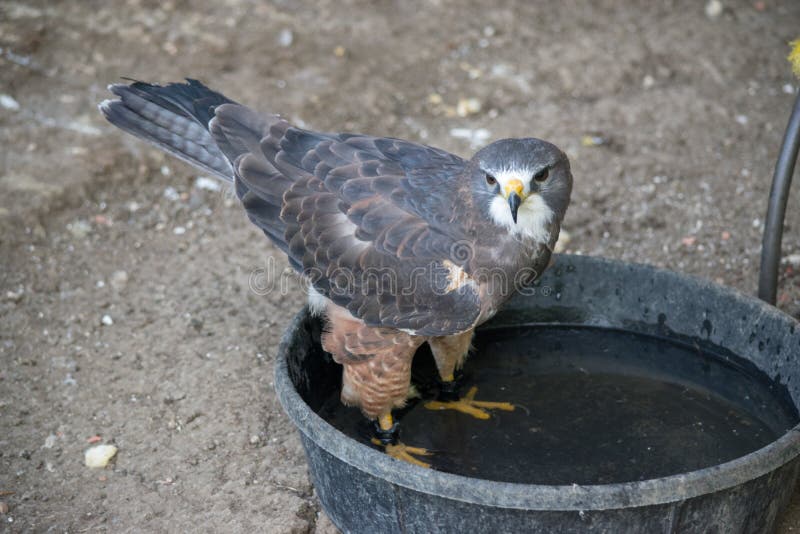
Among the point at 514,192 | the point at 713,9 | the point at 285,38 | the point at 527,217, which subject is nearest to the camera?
the point at 514,192

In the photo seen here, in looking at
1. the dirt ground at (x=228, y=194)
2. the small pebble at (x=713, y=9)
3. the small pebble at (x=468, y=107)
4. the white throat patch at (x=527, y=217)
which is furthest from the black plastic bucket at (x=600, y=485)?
the small pebble at (x=713, y=9)

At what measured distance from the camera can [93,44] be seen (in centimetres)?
700

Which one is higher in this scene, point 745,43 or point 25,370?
point 745,43

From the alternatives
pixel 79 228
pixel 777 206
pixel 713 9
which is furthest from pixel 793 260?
pixel 79 228

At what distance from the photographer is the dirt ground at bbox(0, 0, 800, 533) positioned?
13.4 feet

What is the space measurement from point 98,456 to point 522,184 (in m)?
2.35

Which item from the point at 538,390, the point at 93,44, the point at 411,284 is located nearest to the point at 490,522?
the point at 411,284

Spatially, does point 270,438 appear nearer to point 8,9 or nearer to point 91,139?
point 91,139

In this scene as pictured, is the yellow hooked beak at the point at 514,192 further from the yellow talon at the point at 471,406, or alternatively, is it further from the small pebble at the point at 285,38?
the small pebble at the point at 285,38

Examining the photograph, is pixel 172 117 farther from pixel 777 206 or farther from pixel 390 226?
pixel 777 206

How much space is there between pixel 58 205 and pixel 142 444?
7.33 feet

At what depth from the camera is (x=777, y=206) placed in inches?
159

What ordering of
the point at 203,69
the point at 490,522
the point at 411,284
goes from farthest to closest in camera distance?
the point at 203,69 → the point at 411,284 → the point at 490,522

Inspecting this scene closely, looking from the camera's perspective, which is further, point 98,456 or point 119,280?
point 119,280
